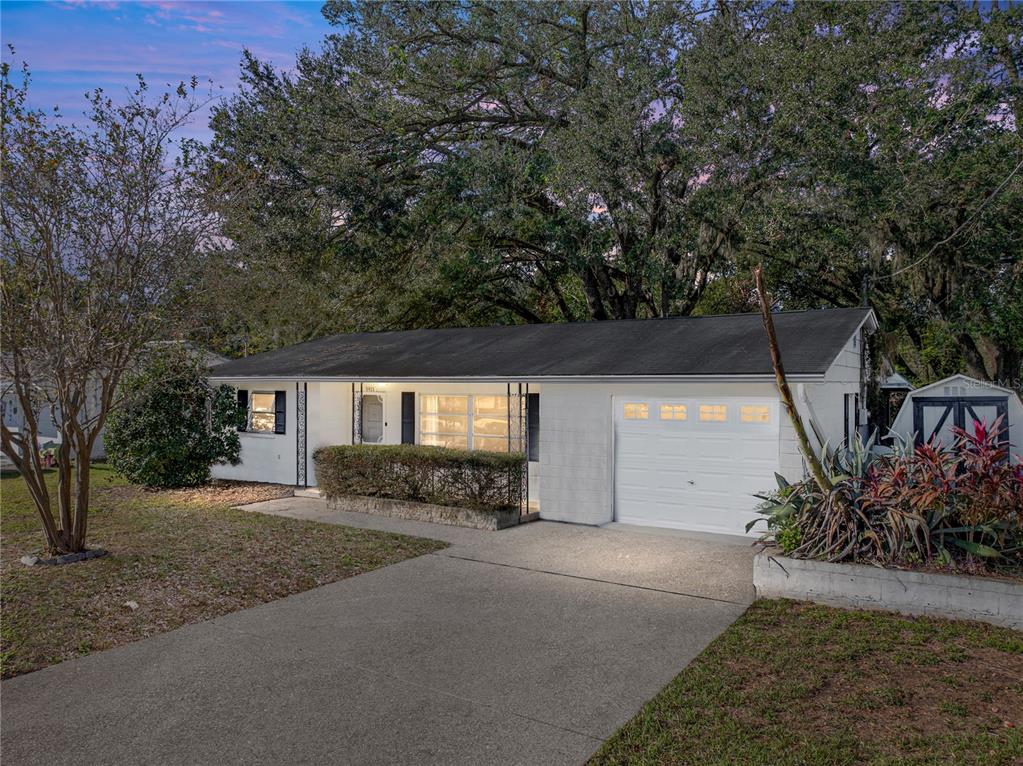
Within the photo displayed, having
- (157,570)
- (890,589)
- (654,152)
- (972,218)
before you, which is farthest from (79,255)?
(972,218)

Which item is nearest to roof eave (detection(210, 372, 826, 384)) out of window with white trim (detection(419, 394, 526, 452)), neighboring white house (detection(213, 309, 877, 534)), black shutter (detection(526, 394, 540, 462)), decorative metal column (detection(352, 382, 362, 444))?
neighboring white house (detection(213, 309, 877, 534))

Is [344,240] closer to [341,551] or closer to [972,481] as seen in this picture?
[341,551]

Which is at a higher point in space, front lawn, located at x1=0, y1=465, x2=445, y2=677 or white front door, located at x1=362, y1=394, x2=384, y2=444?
white front door, located at x1=362, y1=394, x2=384, y2=444

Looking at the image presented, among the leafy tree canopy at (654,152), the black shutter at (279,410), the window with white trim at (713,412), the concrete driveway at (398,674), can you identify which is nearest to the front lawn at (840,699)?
the concrete driveway at (398,674)

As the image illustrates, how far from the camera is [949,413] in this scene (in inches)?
614

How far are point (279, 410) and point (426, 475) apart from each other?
5.15 m

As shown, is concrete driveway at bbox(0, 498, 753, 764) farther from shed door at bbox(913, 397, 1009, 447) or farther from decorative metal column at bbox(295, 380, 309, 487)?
shed door at bbox(913, 397, 1009, 447)

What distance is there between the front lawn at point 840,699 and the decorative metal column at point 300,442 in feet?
34.8

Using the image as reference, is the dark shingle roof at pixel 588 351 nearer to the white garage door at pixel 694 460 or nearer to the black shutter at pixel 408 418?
the white garage door at pixel 694 460

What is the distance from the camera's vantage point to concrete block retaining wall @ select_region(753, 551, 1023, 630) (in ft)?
20.2

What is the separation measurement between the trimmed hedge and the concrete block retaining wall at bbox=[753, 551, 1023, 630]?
4.70 meters

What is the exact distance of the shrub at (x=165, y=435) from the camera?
46.3 feet

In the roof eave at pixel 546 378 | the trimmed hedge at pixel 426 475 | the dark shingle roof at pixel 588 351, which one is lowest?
the trimmed hedge at pixel 426 475

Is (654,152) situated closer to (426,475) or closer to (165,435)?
(426,475)
